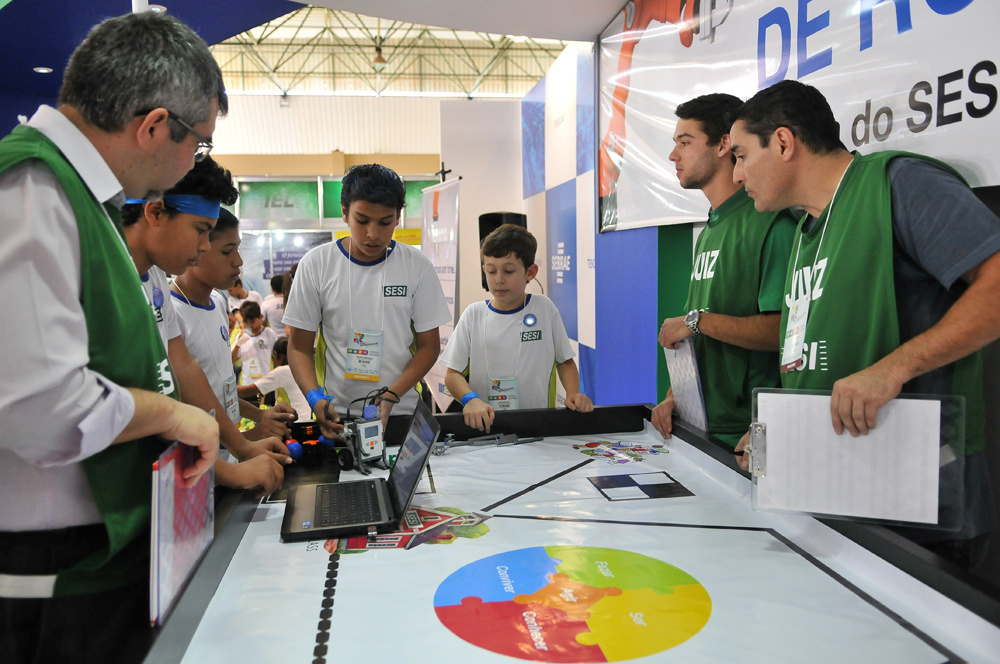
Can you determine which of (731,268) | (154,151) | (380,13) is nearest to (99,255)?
(154,151)

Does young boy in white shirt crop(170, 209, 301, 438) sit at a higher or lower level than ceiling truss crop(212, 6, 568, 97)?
lower

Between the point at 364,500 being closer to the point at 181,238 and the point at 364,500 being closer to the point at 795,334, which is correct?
the point at 181,238

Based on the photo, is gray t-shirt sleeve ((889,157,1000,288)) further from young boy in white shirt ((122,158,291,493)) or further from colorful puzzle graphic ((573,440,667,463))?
young boy in white shirt ((122,158,291,493))

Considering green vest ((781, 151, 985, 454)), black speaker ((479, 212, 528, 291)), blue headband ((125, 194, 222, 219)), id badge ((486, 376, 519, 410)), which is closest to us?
green vest ((781, 151, 985, 454))

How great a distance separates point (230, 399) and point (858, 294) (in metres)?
1.83

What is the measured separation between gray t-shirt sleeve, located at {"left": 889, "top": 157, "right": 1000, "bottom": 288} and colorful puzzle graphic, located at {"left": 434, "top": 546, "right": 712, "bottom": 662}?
745 mm

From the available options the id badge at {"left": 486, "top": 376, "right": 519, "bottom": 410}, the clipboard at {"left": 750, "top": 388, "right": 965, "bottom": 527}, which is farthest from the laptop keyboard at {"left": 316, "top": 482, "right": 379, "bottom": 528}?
the id badge at {"left": 486, "top": 376, "right": 519, "bottom": 410}

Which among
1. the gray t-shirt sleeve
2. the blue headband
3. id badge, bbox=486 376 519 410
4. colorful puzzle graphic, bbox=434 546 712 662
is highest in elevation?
the blue headband

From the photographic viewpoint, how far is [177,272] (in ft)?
4.93

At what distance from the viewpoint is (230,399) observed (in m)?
2.12

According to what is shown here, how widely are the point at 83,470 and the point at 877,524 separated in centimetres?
122

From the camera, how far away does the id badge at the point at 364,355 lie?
2258mm

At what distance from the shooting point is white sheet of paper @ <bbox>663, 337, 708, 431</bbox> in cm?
179

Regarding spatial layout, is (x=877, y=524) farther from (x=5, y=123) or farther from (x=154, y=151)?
(x=5, y=123)
